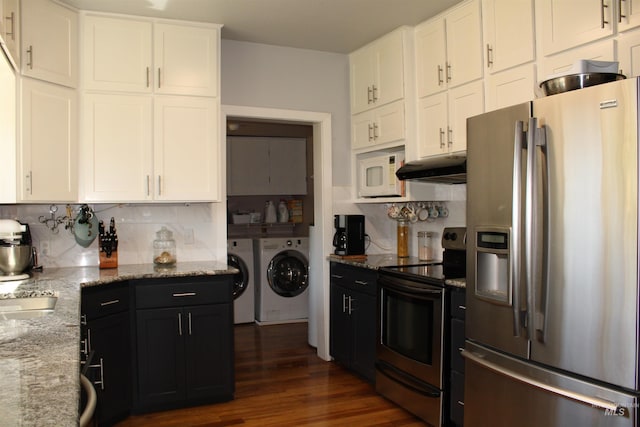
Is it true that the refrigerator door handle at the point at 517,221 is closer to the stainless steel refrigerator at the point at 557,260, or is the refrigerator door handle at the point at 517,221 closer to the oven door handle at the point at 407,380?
the stainless steel refrigerator at the point at 557,260

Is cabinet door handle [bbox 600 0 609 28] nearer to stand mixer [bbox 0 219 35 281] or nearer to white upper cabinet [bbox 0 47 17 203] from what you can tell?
white upper cabinet [bbox 0 47 17 203]

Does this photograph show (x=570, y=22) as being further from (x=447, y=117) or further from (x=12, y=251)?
(x=12, y=251)

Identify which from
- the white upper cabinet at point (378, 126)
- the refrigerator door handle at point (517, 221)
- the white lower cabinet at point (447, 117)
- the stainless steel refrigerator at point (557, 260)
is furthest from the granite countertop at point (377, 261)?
the refrigerator door handle at point (517, 221)

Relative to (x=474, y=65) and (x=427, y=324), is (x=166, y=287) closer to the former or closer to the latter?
(x=427, y=324)

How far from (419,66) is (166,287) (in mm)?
2249

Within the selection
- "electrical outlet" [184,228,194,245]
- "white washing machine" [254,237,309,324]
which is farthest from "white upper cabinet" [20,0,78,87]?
"white washing machine" [254,237,309,324]

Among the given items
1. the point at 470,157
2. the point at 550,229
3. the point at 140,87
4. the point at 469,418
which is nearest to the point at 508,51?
the point at 470,157

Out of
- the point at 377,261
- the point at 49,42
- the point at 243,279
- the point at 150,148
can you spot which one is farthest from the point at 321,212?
the point at 49,42

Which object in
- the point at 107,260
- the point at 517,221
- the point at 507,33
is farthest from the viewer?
the point at 107,260

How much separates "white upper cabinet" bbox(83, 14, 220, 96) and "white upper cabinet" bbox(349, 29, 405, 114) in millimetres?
1193

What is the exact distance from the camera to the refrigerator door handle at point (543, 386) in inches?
72.2

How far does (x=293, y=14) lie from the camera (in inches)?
138

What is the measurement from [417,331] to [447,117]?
1363mm

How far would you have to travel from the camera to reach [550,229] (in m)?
2.02
